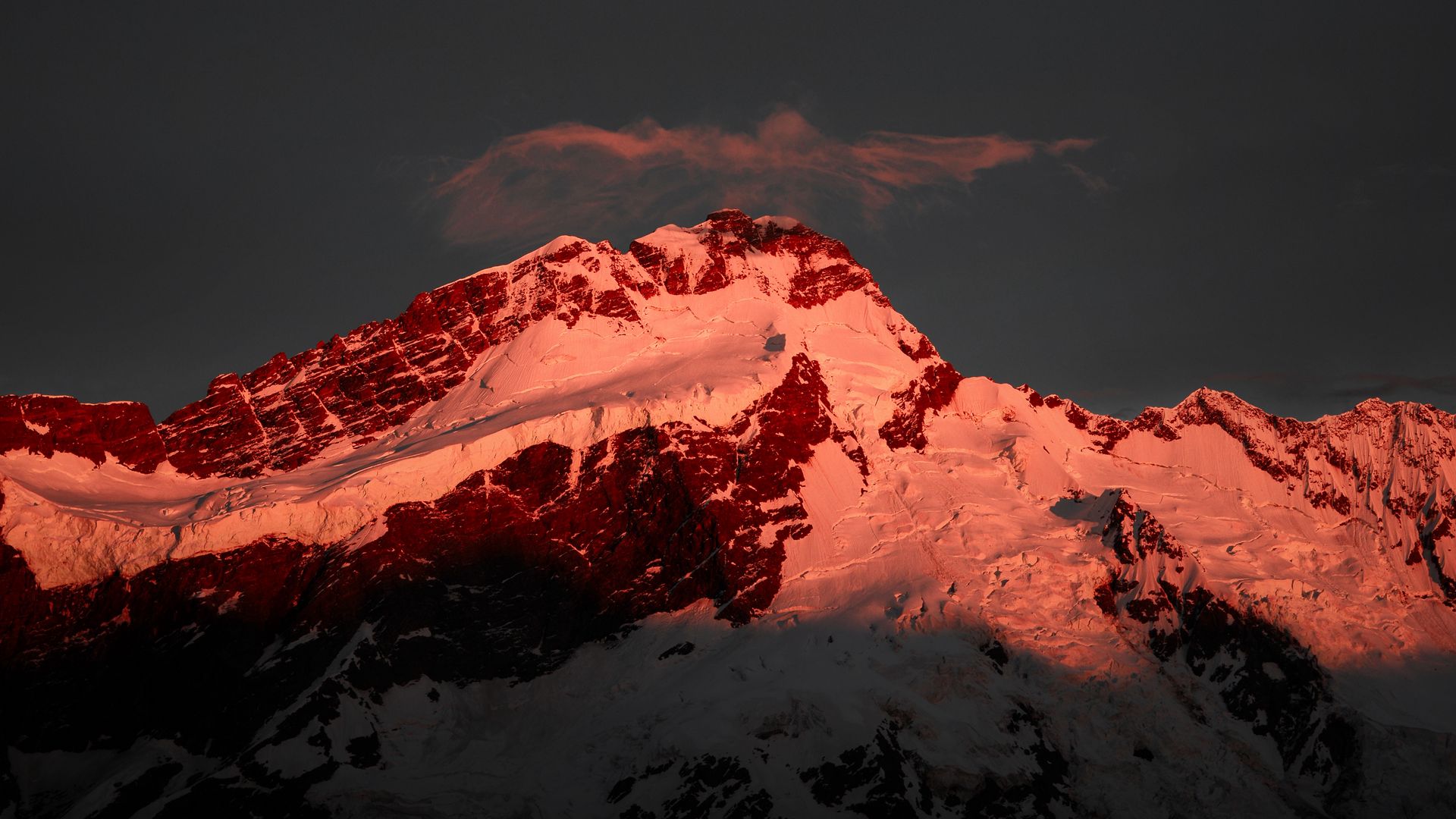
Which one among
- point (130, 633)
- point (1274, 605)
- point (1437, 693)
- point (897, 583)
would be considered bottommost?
point (1437, 693)

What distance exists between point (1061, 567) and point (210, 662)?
96991mm

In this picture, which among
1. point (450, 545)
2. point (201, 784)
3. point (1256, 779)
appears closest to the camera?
point (201, 784)

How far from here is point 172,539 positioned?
18200 cm

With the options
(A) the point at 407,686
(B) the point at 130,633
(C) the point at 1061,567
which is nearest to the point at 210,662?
(B) the point at 130,633

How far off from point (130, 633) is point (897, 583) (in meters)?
84.3

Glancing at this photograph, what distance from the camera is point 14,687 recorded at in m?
171

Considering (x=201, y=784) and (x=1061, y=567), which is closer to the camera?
(x=201, y=784)

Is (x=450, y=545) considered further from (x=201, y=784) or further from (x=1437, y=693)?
(x=1437, y=693)

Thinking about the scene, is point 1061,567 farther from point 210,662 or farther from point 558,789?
point 210,662

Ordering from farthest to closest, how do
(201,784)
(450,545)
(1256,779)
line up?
(450,545)
(1256,779)
(201,784)

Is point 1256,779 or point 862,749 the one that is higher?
point 862,749

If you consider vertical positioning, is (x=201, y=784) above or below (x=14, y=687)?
below

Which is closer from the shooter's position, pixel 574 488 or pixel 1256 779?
pixel 1256 779

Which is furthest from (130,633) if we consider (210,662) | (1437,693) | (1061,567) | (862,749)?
(1437,693)
